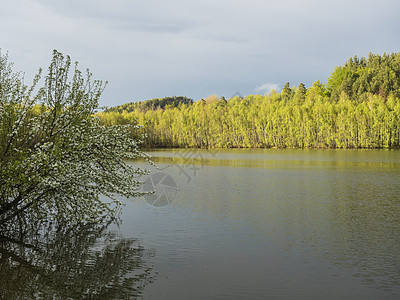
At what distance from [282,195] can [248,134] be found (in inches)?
3371

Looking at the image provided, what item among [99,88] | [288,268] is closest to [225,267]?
[288,268]

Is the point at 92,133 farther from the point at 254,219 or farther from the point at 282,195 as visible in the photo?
the point at 282,195

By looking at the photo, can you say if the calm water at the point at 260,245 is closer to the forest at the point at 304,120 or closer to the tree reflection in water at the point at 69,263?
the tree reflection in water at the point at 69,263

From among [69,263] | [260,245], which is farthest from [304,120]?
[69,263]

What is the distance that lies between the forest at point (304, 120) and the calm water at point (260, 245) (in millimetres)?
61845

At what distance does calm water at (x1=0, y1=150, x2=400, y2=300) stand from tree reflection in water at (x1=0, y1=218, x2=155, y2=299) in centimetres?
9

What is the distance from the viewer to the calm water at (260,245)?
27.7ft

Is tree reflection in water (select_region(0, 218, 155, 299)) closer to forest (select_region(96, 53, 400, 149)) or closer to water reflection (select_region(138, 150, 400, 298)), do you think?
water reflection (select_region(138, 150, 400, 298))

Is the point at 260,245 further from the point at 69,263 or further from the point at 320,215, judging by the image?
the point at 69,263

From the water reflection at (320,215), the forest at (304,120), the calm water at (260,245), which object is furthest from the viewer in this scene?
the forest at (304,120)

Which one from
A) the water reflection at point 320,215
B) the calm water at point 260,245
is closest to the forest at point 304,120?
the water reflection at point 320,215

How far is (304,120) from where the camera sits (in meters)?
94.4

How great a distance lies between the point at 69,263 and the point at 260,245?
17.3ft

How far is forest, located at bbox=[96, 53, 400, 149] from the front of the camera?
86.8 m
